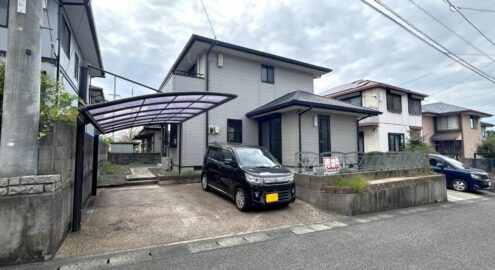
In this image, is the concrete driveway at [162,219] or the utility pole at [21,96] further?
the concrete driveway at [162,219]

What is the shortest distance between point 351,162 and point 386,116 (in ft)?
36.9

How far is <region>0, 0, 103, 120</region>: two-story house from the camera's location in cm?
671

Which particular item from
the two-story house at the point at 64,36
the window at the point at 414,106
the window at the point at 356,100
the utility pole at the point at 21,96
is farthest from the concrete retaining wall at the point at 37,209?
the window at the point at 414,106

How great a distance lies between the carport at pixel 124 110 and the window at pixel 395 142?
14.4 meters

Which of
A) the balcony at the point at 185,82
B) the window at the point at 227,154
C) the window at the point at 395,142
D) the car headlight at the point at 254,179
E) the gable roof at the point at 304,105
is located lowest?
the car headlight at the point at 254,179

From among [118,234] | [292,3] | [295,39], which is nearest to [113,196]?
[118,234]

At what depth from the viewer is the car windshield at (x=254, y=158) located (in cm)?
601

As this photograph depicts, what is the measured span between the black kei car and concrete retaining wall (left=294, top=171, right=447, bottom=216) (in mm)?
876

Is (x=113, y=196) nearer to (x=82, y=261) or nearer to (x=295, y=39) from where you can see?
(x=82, y=261)

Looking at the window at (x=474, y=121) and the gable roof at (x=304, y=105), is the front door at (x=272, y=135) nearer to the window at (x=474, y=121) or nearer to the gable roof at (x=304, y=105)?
the gable roof at (x=304, y=105)

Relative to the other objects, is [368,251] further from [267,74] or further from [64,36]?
[64,36]

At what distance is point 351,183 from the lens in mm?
6234

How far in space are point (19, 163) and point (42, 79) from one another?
4.64ft

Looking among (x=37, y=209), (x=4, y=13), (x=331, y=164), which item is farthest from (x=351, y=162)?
(x=4, y=13)
